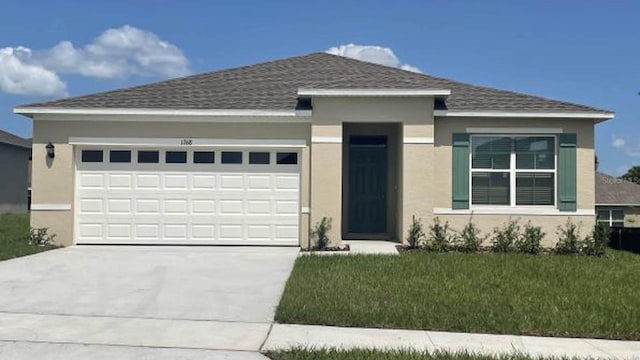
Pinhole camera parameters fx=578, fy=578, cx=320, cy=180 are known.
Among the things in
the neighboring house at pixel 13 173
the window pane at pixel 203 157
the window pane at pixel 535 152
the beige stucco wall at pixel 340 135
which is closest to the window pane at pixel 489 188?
the window pane at pixel 535 152

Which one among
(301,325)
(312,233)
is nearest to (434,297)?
(301,325)

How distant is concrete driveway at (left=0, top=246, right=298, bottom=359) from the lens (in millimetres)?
5789

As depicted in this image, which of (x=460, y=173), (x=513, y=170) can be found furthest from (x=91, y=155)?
(x=513, y=170)

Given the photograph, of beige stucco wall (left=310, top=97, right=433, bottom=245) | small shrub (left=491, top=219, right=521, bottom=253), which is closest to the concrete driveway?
beige stucco wall (left=310, top=97, right=433, bottom=245)

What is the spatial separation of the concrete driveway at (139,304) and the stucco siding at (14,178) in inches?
881

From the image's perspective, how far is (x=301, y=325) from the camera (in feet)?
22.0

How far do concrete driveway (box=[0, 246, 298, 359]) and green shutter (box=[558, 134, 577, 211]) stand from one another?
21.8 feet

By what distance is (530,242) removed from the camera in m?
13.1

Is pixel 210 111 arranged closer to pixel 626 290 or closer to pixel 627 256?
pixel 626 290

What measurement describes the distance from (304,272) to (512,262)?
426 centimetres

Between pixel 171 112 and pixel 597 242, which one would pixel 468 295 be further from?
pixel 171 112

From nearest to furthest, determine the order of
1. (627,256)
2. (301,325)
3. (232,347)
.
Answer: (232,347), (301,325), (627,256)

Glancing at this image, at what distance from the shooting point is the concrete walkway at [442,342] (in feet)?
19.3

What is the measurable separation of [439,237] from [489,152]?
8.30 ft
